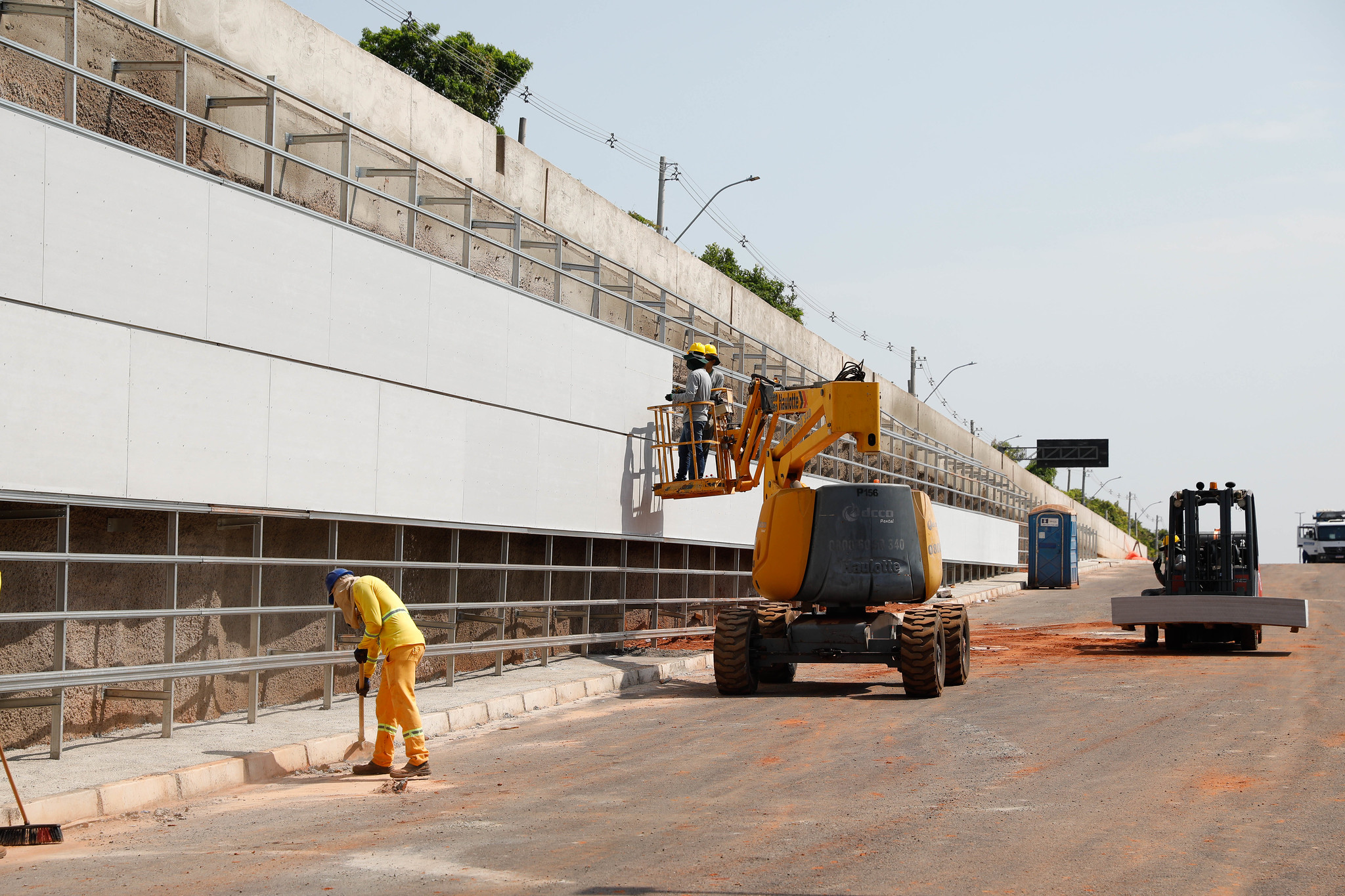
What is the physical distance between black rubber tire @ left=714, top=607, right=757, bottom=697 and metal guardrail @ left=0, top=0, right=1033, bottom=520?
4.97 metres

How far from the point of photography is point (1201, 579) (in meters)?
20.3

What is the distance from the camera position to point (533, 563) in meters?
17.0

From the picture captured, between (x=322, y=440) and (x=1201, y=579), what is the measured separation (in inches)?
571

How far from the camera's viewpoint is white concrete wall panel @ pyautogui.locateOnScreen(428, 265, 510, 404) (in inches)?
555

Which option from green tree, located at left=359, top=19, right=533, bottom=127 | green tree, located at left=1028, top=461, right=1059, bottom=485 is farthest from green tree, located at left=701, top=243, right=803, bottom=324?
green tree, located at left=1028, top=461, right=1059, bottom=485

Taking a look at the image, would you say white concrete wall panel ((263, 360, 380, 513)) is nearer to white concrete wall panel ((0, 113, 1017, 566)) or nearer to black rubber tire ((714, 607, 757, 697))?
white concrete wall panel ((0, 113, 1017, 566))

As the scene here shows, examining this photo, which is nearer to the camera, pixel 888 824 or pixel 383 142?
pixel 888 824

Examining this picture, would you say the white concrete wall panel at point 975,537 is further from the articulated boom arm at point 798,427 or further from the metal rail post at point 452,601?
the metal rail post at point 452,601

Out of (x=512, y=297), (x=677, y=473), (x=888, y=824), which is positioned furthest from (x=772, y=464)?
(x=888, y=824)

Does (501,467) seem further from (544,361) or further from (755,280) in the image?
(755,280)

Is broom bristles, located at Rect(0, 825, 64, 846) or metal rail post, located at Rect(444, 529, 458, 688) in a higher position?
metal rail post, located at Rect(444, 529, 458, 688)

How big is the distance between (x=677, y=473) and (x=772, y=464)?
2572mm

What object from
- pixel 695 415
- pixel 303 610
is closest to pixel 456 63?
pixel 695 415

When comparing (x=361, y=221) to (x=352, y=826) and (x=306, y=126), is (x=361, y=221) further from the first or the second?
(x=352, y=826)
